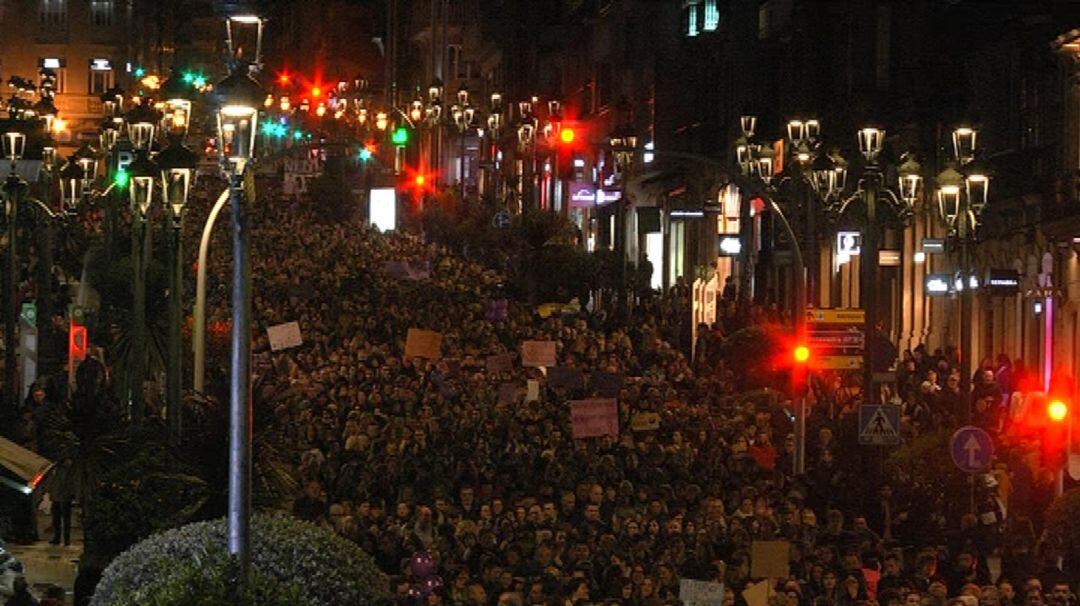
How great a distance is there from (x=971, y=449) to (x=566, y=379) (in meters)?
9.01

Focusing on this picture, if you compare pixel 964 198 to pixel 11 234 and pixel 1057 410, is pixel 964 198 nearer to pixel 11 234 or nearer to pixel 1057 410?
pixel 1057 410

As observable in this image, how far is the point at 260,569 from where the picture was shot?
16.4 metres

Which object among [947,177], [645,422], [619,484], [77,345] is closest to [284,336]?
[77,345]

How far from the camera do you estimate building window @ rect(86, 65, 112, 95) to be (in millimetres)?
127562

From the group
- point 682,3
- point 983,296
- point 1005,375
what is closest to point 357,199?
point 682,3

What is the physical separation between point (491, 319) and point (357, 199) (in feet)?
220

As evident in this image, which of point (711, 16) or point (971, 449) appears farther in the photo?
point (711, 16)

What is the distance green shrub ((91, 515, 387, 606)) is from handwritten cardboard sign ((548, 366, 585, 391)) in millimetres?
15296

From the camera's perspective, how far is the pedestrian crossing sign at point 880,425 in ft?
88.7

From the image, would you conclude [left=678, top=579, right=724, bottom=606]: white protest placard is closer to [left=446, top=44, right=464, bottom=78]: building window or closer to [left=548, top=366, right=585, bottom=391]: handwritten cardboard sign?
[left=548, top=366, right=585, bottom=391]: handwritten cardboard sign

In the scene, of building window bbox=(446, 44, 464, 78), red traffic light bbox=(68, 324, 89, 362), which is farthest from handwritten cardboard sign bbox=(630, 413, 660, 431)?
building window bbox=(446, 44, 464, 78)

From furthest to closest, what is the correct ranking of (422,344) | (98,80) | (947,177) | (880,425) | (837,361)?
(98,80), (422,344), (837,361), (947,177), (880,425)

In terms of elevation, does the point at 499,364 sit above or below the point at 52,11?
below

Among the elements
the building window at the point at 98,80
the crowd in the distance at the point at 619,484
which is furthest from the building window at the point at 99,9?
the crowd in the distance at the point at 619,484
